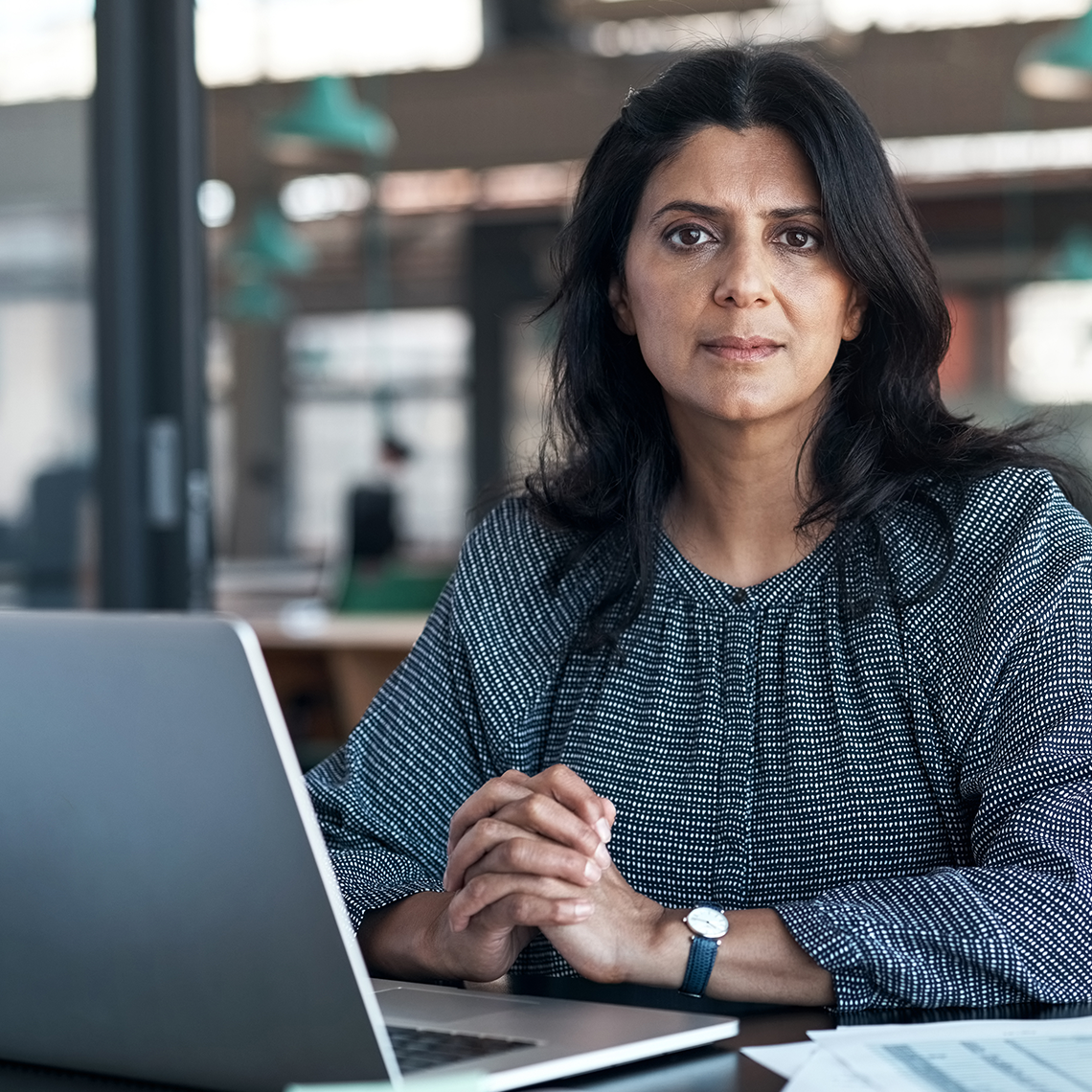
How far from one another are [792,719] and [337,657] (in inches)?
130

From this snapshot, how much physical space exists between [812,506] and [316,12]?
275 inches

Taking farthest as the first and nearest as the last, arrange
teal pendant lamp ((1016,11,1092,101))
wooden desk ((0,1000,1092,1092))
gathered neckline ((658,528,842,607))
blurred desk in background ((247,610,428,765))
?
teal pendant lamp ((1016,11,1092,101))
blurred desk in background ((247,610,428,765))
gathered neckline ((658,528,842,607))
wooden desk ((0,1000,1092,1092))

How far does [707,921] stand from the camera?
1149 millimetres

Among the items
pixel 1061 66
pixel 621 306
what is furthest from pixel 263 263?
pixel 621 306

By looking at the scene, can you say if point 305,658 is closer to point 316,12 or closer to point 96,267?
point 96,267

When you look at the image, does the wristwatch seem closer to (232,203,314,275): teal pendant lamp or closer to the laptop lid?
the laptop lid

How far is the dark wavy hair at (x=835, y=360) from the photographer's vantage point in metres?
1.47

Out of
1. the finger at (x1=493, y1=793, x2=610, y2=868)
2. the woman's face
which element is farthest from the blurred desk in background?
the finger at (x1=493, y1=793, x2=610, y2=868)

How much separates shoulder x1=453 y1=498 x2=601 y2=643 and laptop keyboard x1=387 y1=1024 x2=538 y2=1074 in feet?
2.10

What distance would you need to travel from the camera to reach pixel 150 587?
3170mm

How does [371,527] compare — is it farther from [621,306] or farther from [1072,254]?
[621,306]

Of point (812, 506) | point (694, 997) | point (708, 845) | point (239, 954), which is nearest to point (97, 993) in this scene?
point (239, 954)

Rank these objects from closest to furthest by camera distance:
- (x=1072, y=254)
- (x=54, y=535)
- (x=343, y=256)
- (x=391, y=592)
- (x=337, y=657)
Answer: (x=54, y=535) → (x=337, y=657) → (x=391, y=592) → (x=1072, y=254) → (x=343, y=256)

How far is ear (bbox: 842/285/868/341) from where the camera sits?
151cm
